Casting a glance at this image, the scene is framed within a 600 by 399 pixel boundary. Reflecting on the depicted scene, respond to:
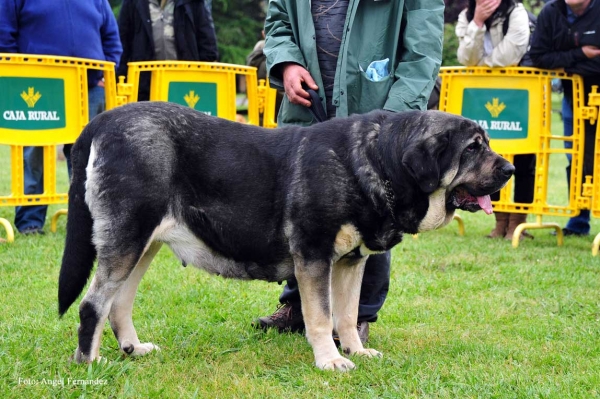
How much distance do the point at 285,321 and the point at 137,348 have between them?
1036 mm

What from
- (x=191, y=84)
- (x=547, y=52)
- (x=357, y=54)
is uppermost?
(x=547, y=52)

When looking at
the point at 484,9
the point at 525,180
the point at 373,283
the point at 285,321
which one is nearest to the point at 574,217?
the point at 525,180

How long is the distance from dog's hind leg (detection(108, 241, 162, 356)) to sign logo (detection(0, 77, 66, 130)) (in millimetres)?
3843

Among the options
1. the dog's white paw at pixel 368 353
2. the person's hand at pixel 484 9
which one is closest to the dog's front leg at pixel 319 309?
the dog's white paw at pixel 368 353

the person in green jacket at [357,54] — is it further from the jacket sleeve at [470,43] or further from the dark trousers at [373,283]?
the jacket sleeve at [470,43]

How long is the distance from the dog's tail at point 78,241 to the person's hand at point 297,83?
124 centimetres

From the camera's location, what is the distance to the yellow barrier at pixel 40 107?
7.58 metres

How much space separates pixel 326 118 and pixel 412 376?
5.44 feet

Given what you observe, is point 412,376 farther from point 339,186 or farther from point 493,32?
point 493,32

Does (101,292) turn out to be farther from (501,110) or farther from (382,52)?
(501,110)

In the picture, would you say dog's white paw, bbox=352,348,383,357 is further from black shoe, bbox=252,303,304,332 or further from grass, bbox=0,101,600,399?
black shoe, bbox=252,303,304,332

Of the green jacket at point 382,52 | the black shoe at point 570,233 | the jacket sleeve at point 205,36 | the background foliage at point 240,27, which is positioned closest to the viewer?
the green jacket at point 382,52

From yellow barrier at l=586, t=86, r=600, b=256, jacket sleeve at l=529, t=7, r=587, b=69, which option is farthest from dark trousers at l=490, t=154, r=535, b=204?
Answer: jacket sleeve at l=529, t=7, r=587, b=69

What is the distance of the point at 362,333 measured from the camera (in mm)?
4859
